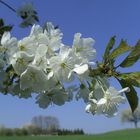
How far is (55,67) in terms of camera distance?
719 mm

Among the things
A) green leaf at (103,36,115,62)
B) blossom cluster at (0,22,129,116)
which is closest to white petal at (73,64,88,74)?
blossom cluster at (0,22,129,116)

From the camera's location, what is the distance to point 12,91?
34.0 inches

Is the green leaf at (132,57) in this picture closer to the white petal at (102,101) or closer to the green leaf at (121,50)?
the green leaf at (121,50)

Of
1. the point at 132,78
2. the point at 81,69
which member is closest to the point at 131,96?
the point at 132,78

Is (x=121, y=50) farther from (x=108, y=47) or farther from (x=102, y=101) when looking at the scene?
(x=102, y=101)

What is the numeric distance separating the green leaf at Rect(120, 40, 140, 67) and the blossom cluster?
0.08 metres

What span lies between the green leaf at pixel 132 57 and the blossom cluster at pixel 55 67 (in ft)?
0.25

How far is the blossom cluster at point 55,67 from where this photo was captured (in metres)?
0.72

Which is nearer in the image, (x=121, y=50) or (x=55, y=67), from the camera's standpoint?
(x=55, y=67)

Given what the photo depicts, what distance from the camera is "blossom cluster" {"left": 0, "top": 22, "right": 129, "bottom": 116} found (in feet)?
2.35

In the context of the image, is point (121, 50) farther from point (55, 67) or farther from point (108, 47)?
point (55, 67)

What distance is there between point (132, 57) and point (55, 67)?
183 millimetres

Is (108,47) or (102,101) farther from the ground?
(108,47)

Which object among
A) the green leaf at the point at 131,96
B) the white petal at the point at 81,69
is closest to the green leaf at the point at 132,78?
the green leaf at the point at 131,96
